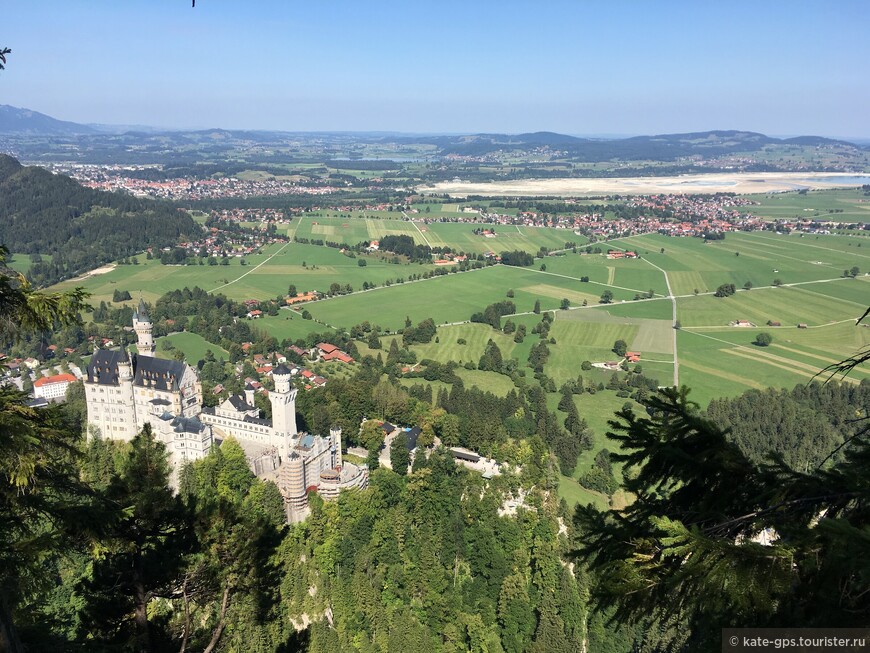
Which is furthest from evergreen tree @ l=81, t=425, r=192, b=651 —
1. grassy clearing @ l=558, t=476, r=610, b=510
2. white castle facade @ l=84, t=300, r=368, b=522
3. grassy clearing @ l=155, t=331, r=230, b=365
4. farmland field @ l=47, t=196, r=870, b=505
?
grassy clearing @ l=155, t=331, r=230, b=365

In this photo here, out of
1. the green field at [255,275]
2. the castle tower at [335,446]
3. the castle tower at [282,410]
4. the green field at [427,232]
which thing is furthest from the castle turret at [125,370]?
the green field at [427,232]

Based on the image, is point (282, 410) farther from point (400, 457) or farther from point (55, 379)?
point (55, 379)

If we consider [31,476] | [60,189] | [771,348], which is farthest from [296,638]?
[60,189]

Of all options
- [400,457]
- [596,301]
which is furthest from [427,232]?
[400,457]

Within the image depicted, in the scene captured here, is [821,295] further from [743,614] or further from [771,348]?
[743,614]

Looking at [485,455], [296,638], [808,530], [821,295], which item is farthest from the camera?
[821,295]
